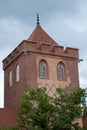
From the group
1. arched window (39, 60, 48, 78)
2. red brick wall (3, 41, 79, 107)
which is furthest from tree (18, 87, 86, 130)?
arched window (39, 60, 48, 78)

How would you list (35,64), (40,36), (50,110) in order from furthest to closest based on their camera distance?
1. (40,36)
2. (35,64)
3. (50,110)

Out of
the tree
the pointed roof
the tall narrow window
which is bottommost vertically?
the tree

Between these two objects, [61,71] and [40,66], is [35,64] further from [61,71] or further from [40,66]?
[61,71]

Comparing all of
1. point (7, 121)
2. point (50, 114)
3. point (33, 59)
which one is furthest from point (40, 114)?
point (33, 59)

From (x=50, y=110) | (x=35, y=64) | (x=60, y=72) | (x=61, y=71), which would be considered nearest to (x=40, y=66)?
(x=35, y=64)

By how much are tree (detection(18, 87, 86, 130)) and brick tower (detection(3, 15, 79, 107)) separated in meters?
6.88

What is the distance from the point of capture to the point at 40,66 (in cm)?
3456

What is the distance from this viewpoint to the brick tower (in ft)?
112

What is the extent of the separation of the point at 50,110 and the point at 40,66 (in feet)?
29.9

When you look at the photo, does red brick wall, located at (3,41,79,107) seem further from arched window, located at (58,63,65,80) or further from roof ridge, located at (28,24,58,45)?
roof ridge, located at (28,24,58,45)

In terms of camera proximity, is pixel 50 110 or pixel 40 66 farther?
pixel 40 66

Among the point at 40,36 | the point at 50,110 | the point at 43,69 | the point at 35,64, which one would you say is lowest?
the point at 50,110

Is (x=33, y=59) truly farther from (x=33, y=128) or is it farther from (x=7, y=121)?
(x=33, y=128)

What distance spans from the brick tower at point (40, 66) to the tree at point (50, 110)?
6.88 meters
